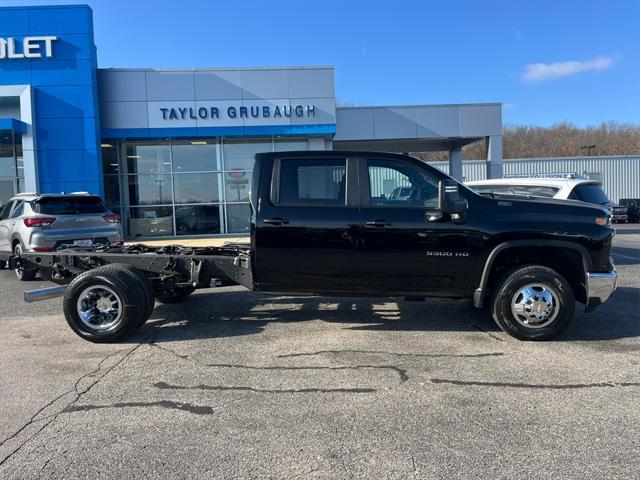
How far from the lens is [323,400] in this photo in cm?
404

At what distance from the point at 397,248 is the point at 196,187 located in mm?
15075

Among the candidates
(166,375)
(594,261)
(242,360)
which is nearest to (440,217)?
(594,261)

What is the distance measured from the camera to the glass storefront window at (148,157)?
19234 mm

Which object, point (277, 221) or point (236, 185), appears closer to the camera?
point (277, 221)

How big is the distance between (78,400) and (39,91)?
16523 millimetres

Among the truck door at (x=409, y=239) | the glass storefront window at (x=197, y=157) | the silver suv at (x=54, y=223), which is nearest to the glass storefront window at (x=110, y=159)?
the glass storefront window at (x=197, y=157)

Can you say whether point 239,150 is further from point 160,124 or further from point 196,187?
point 160,124

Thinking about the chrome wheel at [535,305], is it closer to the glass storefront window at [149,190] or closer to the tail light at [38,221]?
the tail light at [38,221]

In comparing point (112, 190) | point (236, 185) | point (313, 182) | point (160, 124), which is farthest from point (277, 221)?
point (112, 190)

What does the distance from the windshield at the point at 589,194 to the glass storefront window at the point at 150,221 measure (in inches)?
562

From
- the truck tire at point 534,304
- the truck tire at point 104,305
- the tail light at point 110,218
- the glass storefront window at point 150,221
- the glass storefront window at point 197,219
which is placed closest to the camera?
the truck tire at point 534,304

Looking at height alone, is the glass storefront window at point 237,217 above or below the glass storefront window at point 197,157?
below

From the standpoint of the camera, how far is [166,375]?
4637 mm

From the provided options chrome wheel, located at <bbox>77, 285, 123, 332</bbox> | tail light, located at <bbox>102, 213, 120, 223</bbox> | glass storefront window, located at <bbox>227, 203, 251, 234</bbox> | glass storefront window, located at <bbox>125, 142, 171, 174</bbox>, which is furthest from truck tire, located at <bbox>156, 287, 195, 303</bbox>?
glass storefront window, located at <bbox>125, 142, 171, 174</bbox>
